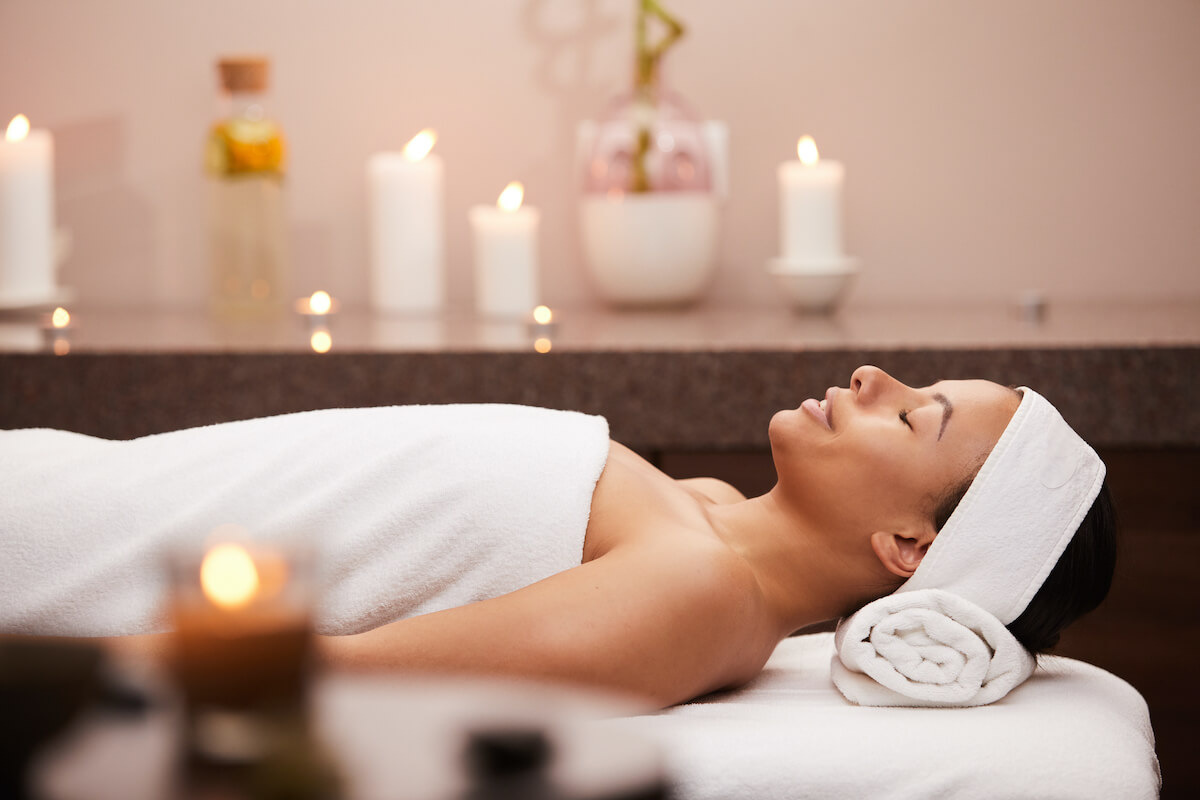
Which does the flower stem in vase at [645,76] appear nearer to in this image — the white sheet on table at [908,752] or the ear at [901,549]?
the ear at [901,549]

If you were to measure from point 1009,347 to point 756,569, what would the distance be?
52 cm

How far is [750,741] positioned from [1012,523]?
1.08 feet

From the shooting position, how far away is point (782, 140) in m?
2.15

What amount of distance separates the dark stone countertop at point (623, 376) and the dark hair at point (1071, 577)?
0.39 m

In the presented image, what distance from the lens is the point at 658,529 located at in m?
1.04

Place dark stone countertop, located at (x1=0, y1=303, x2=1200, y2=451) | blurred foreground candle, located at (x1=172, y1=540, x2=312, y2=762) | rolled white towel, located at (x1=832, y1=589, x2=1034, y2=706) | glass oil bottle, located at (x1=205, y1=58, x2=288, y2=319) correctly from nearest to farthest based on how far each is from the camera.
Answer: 1. blurred foreground candle, located at (x1=172, y1=540, x2=312, y2=762)
2. rolled white towel, located at (x1=832, y1=589, x2=1034, y2=706)
3. dark stone countertop, located at (x1=0, y1=303, x2=1200, y2=451)
4. glass oil bottle, located at (x1=205, y1=58, x2=288, y2=319)

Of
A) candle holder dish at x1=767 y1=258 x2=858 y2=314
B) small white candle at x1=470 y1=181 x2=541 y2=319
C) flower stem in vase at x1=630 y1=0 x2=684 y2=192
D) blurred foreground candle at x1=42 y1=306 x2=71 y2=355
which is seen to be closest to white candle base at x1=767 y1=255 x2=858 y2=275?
candle holder dish at x1=767 y1=258 x2=858 y2=314

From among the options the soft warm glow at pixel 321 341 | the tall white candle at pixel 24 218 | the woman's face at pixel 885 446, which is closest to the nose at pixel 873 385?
the woman's face at pixel 885 446

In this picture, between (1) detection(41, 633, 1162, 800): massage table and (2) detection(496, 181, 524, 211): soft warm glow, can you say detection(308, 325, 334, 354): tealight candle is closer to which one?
(2) detection(496, 181, 524, 211): soft warm glow

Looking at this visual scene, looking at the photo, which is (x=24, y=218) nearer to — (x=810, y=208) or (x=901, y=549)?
(x=810, y=208)

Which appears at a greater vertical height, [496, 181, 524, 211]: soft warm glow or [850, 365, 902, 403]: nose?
[496, 181, 524, 211]: soft warm glow

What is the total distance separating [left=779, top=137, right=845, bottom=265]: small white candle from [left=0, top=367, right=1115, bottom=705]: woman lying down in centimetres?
72

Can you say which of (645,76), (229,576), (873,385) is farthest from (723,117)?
(229,576)

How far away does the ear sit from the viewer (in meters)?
1.08
